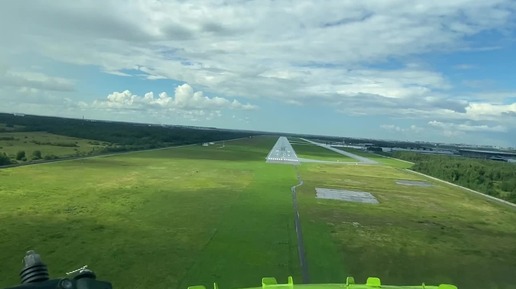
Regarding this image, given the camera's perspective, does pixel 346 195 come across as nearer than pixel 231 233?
No

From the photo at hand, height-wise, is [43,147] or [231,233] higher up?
[43,147]

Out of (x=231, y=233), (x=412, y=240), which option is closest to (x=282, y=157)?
(x=412, y=240)

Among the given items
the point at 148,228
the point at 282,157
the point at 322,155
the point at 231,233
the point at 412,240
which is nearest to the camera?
the point at 148,228

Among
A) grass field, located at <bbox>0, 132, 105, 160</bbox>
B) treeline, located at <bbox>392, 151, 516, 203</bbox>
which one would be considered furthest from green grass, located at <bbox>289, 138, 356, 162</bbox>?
grass field, located at <bbox>0, 132, 105, 160</bbox>

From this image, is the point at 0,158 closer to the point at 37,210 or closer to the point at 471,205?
the point at 37,210

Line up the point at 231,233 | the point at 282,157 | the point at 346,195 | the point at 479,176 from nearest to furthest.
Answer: the point at 231,233 → the point at 346,195 → the point at 479,176 → the point at 282,157

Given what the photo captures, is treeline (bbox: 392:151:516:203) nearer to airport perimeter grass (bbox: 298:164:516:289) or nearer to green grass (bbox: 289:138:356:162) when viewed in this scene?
airport perimeter grass (bbox: 298:164:516:289)

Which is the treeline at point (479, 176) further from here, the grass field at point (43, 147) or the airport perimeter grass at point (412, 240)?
the grass field at point (43, 147)

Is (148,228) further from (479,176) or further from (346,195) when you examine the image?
(479,176)
